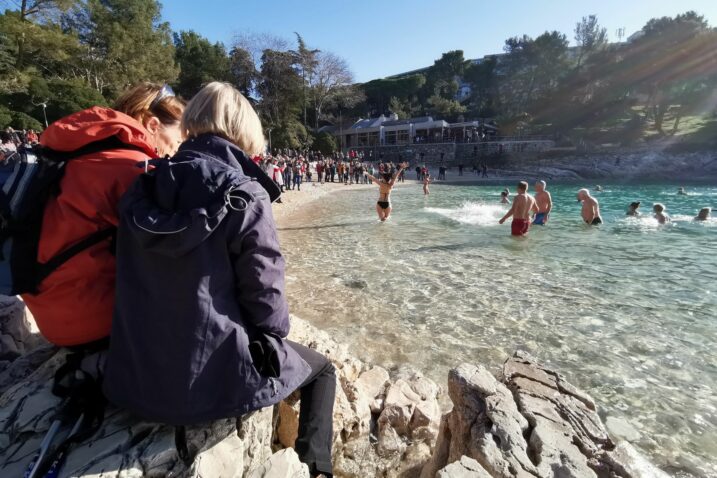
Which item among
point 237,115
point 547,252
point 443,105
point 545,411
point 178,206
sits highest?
point 443,105

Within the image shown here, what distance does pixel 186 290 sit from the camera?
1332 millimetres

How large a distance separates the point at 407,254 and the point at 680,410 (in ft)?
18.3

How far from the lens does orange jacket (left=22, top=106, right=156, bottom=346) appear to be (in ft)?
4.87

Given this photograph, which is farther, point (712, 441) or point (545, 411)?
point (712, 441)

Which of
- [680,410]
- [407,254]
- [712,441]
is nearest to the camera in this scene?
[712,441]

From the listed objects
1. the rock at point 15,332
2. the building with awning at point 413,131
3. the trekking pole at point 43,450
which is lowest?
the rock at point 15,332

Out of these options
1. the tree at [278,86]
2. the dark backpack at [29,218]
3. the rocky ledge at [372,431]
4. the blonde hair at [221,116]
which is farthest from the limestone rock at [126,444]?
the tree at [278,86]

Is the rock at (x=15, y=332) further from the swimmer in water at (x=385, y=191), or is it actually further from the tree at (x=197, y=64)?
the tree at (x=197, y=64)

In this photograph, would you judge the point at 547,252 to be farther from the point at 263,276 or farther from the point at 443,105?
the point at 443,105

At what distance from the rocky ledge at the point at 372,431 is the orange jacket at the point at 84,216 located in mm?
412

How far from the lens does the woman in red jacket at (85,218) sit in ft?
4.88

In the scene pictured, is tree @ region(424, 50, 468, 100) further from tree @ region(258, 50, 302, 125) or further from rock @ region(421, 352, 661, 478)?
rock @ region(421, 352, 661, 478)

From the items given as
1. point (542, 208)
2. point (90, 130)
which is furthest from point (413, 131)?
point (90, 130)

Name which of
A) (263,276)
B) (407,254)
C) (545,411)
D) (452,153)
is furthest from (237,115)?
(452,153)
